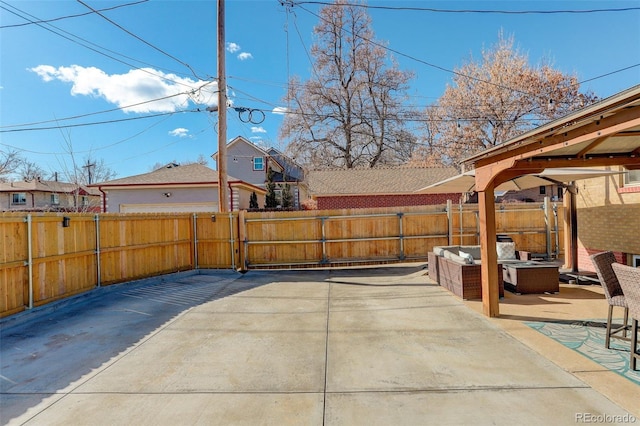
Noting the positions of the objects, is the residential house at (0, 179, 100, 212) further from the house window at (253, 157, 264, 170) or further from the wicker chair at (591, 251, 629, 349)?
the wicker chair at (591, 251, 629, 349)

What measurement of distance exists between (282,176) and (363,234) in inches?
737

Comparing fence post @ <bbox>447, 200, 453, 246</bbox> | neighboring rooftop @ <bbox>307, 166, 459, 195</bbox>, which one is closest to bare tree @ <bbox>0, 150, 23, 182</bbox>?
neighboring rooftop @ <bbox>307, 166, 459, 195</bbox>

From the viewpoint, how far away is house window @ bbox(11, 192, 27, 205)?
1280 inches

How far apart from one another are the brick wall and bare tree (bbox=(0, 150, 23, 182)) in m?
25.1

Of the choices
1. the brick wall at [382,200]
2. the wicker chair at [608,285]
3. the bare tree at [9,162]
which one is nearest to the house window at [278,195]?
the brick wall at [382,200]

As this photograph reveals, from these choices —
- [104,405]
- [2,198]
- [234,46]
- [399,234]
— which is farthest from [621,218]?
[2,198]

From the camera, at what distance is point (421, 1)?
33.4 ft

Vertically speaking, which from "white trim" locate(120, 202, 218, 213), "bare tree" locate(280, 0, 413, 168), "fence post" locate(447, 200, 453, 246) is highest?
"bare tree" locate(280, 0, 413, 168)

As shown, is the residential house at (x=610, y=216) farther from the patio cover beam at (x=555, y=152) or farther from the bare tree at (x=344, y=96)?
the bare tree at (x=344, y=96)

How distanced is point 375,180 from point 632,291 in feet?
51.3

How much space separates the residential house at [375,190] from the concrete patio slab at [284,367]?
38.3 ft

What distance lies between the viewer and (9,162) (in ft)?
82.7

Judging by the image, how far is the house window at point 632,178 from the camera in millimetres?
7018

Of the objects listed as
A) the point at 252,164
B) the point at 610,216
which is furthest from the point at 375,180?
the point at 610,216
